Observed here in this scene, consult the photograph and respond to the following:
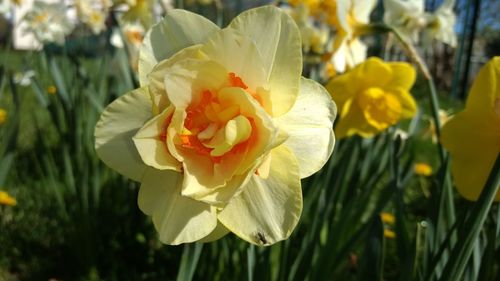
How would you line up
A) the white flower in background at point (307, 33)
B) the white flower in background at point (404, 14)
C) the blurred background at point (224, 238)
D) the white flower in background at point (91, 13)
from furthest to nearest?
the white flower in background at point (91, 13)
the white flower in background at point (307, 33)
the white flower in background at point (404, 14)
the blurred background at point (224, 238)

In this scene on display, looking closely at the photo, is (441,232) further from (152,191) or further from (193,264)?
(152,191)

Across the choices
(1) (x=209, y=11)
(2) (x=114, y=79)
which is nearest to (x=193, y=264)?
(2) (x=114, y=79)

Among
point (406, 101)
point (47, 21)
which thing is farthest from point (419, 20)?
point (47, 21)

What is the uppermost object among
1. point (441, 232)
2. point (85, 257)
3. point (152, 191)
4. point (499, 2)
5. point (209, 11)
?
point (152, 191)

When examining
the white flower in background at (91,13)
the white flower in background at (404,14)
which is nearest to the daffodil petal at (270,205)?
the white flower in background at (404,14)

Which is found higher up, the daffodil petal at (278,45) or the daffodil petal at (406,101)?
the daffodil petal at (278,45)

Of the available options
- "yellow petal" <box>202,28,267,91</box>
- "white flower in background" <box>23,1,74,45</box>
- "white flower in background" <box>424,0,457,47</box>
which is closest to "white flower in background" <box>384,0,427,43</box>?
"white flower in background" <box>424,0,457,47</box>

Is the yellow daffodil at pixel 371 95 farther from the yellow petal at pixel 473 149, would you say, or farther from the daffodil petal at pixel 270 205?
the daffodil petal at pixel 270 205

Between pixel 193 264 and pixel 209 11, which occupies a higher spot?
pixel 193 264
